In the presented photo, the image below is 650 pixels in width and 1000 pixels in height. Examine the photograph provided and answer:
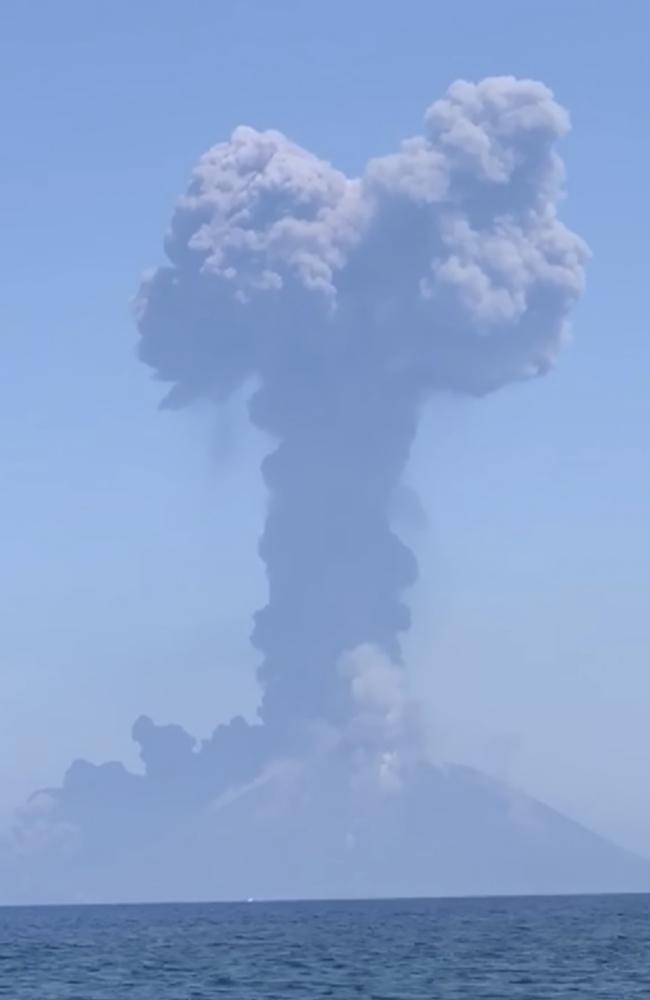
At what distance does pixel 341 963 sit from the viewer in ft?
316

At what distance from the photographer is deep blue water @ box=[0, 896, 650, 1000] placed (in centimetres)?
7606

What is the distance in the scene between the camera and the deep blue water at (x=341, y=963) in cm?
7606

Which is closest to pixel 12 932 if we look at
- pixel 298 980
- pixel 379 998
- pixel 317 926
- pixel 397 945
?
pixel 317 926

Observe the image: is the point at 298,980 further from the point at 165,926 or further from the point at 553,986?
the point at 165,926

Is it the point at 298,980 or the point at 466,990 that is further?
the point at 298,980

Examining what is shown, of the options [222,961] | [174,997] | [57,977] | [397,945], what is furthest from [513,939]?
[174,997]

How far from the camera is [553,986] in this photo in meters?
76.6

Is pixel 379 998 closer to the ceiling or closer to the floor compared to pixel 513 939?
closer to the floor

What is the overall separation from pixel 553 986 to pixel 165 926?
105908 mm

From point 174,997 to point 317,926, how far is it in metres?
94.7

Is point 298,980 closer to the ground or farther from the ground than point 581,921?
closer to the ground

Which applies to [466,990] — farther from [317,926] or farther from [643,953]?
[317,926]

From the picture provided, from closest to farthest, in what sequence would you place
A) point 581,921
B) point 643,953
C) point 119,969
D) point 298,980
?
1. point 298,980
2. point 119,969
3. point 643,953
4. point 581,921

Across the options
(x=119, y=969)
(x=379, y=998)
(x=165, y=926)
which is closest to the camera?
(x=379, y=998)
